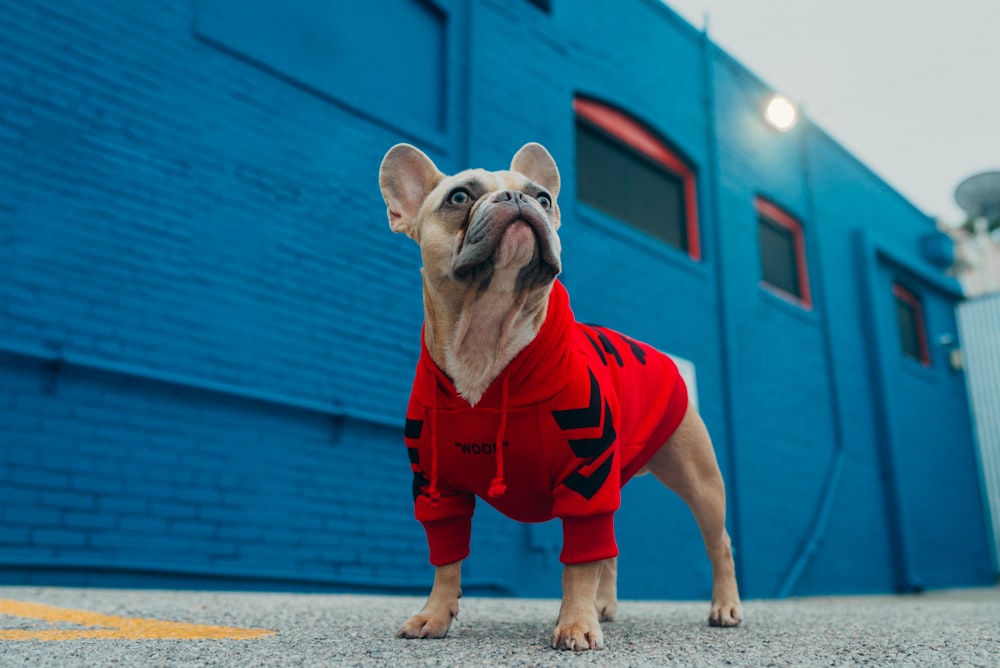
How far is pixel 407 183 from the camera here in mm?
2777

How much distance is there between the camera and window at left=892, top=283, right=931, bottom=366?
1329 cm

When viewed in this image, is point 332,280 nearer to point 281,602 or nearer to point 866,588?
point 281,602

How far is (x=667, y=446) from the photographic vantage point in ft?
9.93

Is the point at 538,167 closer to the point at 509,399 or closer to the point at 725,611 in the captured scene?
the point at 509,399

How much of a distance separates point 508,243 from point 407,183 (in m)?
0.66

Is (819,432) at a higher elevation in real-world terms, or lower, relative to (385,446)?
higher

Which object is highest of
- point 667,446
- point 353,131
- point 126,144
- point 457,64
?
point 457,64

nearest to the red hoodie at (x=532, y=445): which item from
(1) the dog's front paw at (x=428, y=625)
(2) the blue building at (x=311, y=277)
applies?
(1) the dog's front paw at (x=428, y=625)

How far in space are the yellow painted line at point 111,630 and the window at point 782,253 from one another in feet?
29.4

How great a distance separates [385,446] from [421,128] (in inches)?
101

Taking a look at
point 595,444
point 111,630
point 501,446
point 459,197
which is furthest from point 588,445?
point 111,630

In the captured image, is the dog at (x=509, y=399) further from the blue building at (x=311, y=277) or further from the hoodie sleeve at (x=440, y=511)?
the blue building at (x=311, y=277)

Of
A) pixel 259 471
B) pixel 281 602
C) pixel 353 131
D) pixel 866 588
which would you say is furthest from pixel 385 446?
pixel 866 588

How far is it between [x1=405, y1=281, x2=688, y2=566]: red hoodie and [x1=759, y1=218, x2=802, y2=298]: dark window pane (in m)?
8.65
